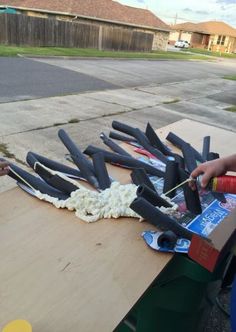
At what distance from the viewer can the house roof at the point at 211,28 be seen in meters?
65.6

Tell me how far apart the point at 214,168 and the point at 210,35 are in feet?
237

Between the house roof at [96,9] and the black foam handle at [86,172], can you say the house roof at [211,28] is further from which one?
the black foam handle at [86,172]

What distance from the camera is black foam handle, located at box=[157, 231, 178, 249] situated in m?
1.42

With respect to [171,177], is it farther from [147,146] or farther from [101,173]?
[147,146]

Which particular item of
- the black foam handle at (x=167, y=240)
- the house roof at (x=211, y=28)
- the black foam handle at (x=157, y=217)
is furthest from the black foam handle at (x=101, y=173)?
the house roof at (x=211, y=28)

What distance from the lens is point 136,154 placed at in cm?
250

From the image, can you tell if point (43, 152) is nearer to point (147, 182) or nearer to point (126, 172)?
point (126, 172)

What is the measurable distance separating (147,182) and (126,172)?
1.14 feet

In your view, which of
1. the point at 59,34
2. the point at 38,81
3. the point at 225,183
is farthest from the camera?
the point at 59,34

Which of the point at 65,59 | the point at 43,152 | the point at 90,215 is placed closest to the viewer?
the point at 90,215

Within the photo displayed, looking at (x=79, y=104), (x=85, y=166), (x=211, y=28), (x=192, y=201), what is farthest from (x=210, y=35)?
(x=192, y=201)

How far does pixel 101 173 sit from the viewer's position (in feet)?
6.26

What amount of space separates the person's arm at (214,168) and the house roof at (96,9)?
27767 mm

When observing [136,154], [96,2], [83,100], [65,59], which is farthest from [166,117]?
[96,2]
